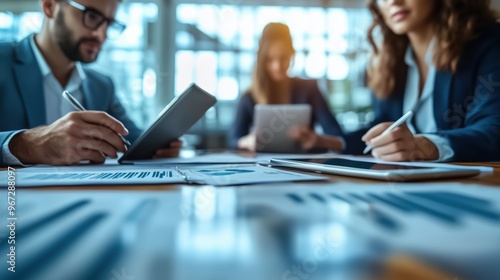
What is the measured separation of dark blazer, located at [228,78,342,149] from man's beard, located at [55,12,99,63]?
3.10 ft

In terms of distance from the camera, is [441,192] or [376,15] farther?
[376,15]

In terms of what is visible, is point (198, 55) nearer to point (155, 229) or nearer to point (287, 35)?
point (287, 35)

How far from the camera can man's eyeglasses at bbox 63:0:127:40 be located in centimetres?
91

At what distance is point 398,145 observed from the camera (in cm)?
59

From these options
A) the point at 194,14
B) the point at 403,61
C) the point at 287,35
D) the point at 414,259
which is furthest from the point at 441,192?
the point at 194,14

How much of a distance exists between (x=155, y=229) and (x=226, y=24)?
2.53 m

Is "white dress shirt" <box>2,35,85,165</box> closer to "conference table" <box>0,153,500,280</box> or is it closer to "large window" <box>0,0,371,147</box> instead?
"conference table" <box>0,153,500,280</box>

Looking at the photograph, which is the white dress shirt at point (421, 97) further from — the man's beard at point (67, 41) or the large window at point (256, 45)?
the large window at point (256, 45)

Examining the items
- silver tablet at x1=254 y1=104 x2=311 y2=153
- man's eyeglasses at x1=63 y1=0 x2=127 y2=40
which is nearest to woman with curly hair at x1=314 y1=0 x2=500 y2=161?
silver tablet at x1=254 y1=104 x2=311 y2=153

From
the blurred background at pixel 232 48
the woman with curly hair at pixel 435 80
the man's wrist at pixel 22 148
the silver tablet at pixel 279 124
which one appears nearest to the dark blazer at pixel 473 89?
the woman with curly hair at pixel 435 80

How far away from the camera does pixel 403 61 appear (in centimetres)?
118

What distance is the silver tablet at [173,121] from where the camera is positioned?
1.83ft

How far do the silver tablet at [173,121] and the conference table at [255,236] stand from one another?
0.29 meters

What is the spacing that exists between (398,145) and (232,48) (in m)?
2.13
